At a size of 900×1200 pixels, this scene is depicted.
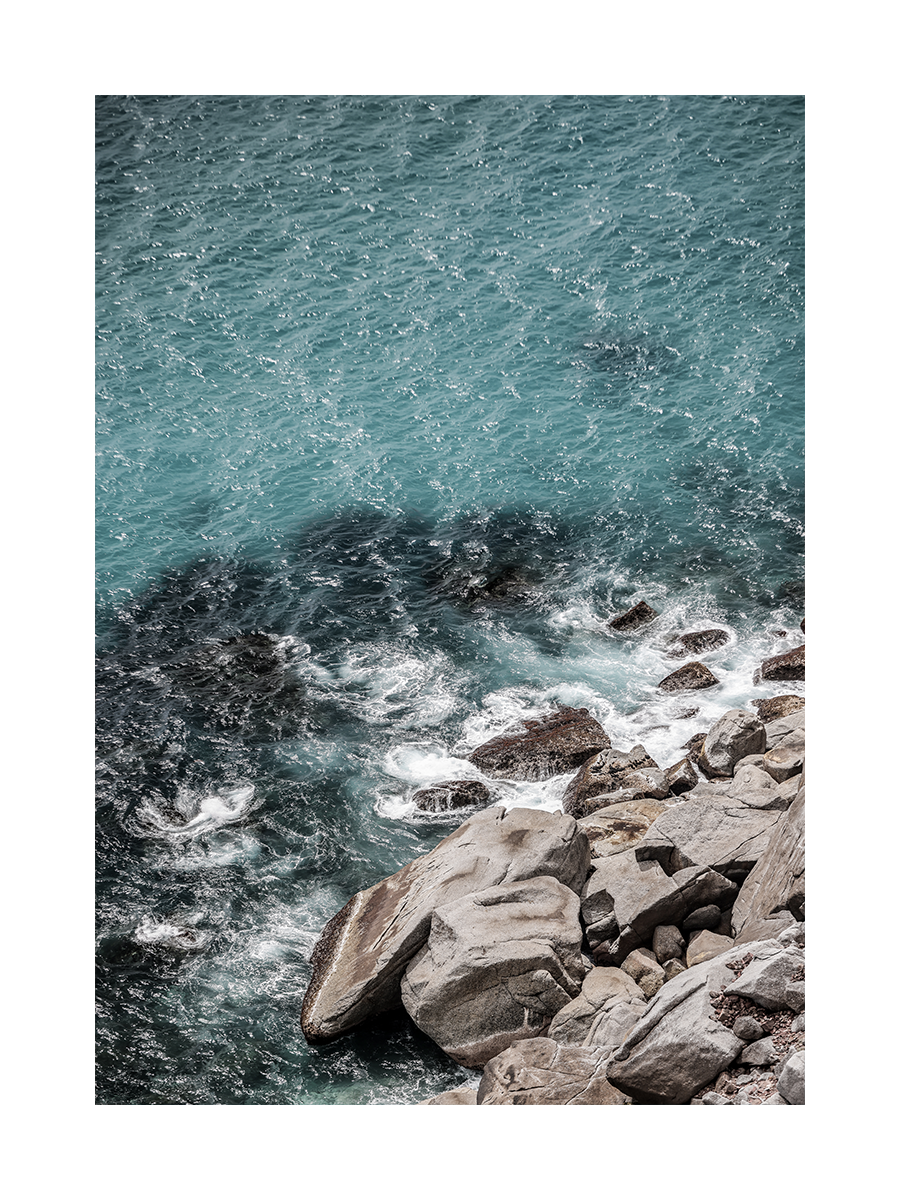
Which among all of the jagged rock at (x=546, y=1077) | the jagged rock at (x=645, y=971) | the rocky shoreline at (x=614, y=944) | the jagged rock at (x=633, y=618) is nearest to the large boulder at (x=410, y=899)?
the rocky shoreline at (x=614, y=944)

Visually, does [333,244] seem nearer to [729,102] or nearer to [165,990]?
[729,102]

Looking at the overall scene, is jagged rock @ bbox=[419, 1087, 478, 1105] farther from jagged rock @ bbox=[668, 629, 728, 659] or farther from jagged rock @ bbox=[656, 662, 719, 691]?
jagged rock @ bbox=[668, 629, 728, 659]

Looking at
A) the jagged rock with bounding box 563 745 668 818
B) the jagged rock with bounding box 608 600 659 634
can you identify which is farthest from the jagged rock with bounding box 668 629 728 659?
the jagged rock with bounding box 563 745 668 818

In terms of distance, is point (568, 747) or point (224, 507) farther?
A: point (224, 507)

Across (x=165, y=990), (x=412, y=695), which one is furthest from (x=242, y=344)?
(x=165, y=990)

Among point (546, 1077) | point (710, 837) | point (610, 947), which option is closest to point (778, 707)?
point (710, 837)

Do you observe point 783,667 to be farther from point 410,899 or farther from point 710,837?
point 410,899

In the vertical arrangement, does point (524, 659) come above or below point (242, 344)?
below
